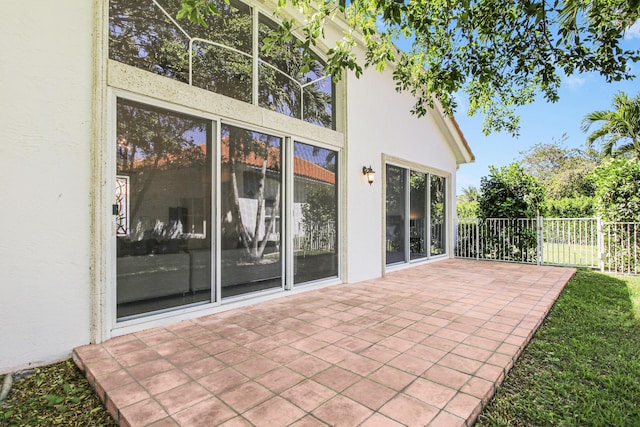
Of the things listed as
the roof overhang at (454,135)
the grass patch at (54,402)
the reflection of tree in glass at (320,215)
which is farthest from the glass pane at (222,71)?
the roof overhang at (454,135)

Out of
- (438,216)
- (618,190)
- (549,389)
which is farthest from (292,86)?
(618,190)

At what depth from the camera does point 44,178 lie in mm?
3100

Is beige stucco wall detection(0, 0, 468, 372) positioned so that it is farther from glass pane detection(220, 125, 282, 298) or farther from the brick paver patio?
glass pane detection(220, 125, 282, 298)

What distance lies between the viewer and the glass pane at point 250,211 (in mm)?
4598

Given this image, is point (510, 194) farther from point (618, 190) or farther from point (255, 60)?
point (255, 60)

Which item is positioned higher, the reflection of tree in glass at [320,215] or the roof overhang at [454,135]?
the roof overhang at [454,135]

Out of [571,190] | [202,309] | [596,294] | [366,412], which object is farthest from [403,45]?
[571,190]

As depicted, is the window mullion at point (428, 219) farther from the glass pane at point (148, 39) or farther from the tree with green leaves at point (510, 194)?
the glass pane at point (148, 39)

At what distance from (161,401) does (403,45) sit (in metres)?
8.02

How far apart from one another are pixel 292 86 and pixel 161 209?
3305 millimetres

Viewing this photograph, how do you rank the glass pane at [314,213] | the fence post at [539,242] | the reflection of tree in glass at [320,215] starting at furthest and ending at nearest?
the fence post at [539,242] < the reflection of tree in glass at [320,215] < the glass pane at [314,213]

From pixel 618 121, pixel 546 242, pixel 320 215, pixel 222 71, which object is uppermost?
pixel 618 121

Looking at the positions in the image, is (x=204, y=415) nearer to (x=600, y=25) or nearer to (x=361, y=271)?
(x=361, y=271)

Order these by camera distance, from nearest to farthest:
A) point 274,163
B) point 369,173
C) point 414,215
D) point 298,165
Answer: point 274,163, point 298,165, point 369,173, point 414,215
